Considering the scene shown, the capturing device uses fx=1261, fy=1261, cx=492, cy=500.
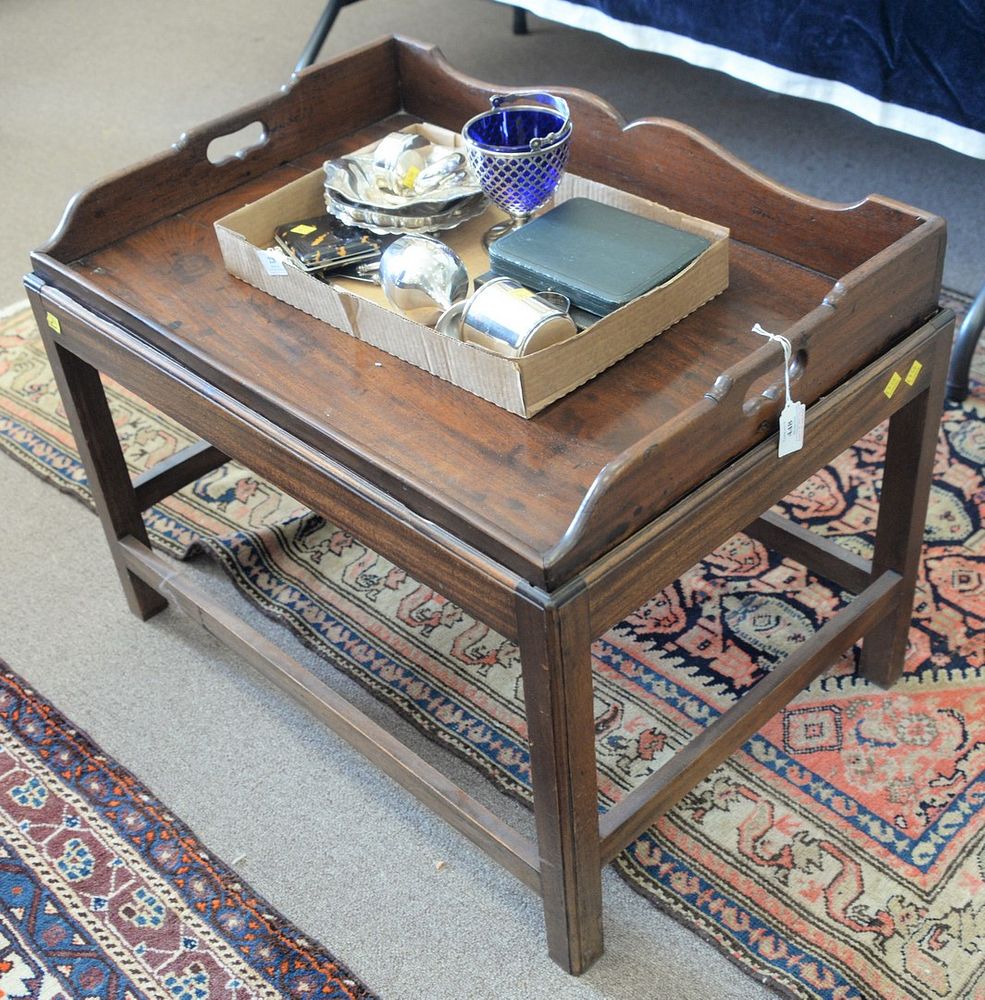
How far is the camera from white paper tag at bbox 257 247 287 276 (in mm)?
1216

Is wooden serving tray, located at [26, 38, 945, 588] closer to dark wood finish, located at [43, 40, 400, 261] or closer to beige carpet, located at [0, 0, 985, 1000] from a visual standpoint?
dark wood finish, located at [43, 40, 400, 261]

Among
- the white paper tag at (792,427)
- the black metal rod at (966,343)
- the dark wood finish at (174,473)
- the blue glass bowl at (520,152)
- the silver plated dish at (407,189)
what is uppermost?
the blue glass bowl at (520,152)

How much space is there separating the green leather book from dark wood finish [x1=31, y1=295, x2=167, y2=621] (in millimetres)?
512

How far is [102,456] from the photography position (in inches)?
57.3

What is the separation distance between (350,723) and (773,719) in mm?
475

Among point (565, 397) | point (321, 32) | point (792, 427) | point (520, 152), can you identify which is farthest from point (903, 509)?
point (321, 32)

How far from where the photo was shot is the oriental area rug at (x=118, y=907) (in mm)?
1189

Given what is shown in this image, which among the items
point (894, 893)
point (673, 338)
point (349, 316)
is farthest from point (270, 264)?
point (894, 893)

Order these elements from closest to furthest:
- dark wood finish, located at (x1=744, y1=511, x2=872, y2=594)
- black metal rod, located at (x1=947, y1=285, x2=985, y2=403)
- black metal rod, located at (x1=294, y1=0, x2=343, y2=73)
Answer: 1. dark wood finish, located at (x1=744, y1=511, x2=872, y2=594)
2. black metal rod, located at (x1=947, y1=285, x2=985, y2=403)
3. black metal rod, located at (x1=294, y1=0, x2=343, y2=73)

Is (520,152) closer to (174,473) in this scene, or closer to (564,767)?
(564,767)

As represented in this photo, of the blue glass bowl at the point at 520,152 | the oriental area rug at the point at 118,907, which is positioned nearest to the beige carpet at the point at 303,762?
the oriental area rug at the point at 118,907

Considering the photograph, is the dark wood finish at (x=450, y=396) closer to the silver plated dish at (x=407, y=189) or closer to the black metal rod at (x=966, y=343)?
the silver plated dish at (x=407, y=189)

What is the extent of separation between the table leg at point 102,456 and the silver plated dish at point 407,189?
345mm

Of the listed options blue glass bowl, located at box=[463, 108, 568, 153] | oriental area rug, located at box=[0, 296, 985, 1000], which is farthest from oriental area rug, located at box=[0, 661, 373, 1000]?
blue glass bowl, located at box=[463, 108, 568, 153]
